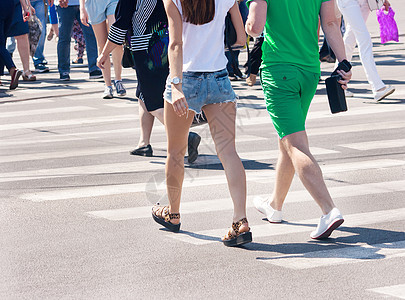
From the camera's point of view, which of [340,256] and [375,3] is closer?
[340,256]

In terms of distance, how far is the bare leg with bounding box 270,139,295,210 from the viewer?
19.1 ft

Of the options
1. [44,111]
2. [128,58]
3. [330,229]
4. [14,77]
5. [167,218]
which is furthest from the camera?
[14,77]

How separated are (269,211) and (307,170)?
659mm

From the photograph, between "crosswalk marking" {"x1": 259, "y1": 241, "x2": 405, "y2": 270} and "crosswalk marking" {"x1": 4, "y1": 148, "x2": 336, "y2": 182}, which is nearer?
"crosswalk marking" {"x1": 259, "y1": 241, "x2": 405, "y2": 270}

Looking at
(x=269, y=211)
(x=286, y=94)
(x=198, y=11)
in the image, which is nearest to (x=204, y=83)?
(x=198, y=11)

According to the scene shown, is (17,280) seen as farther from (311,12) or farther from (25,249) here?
(311,12)

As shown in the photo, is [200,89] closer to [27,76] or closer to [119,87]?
[119,87]

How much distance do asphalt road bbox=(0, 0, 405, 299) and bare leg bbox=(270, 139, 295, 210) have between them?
0.17 meters

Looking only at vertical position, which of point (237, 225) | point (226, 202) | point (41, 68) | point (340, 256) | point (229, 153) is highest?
point (229, 153)

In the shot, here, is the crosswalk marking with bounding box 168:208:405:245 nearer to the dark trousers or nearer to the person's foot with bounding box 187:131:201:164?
the person's foot with bounding box 187:131:201:164

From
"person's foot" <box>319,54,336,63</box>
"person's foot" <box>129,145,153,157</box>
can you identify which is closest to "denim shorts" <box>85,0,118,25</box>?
"person's foot" <box>129,145,153,157</box>

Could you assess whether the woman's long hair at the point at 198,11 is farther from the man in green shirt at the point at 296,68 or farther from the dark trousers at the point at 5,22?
the dark trousers at the point at 5,22

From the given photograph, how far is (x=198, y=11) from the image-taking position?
5.20 m

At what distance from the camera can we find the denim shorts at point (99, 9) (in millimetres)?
10930
